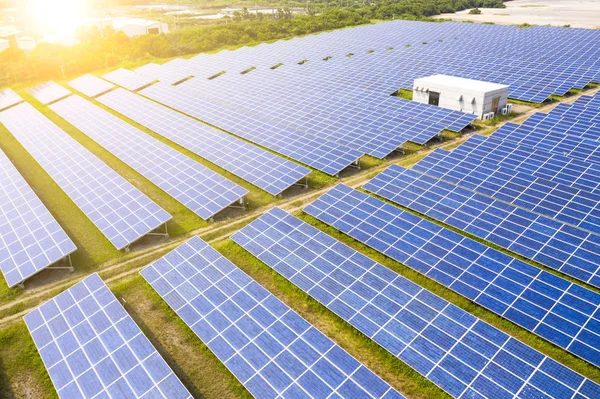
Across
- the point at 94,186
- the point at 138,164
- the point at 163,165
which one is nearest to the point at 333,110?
the point at 163,165

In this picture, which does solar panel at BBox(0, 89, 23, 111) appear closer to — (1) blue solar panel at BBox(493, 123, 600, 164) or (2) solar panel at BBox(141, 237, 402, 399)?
(2) solar panel at BBox(141, 237, 402, 399)

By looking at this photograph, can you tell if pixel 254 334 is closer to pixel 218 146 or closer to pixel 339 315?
pixel 339 315

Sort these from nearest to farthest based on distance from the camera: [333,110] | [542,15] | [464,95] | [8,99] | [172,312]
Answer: [172,312] → [464,95] → [333,110] → [8,99] → [542,15]

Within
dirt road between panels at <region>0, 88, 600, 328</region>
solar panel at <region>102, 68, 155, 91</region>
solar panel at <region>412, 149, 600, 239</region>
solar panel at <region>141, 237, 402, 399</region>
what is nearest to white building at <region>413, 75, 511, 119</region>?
dirt road between panels at <region>0, 88, 600, 328</region>

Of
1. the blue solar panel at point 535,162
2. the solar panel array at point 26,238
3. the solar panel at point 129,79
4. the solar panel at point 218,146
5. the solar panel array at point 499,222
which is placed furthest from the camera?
Answer: the solar panel at point 129,79

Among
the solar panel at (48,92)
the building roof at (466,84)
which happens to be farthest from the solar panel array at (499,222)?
the solar panel at (48,92)

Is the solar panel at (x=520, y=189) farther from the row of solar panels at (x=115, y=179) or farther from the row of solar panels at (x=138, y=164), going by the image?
the row of solar panels at (x=115, y=179)
